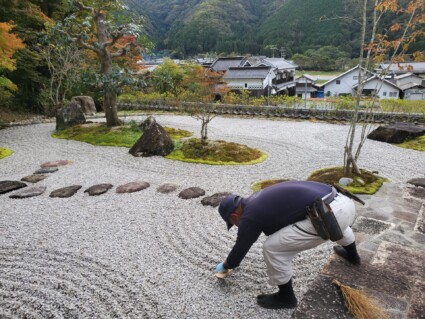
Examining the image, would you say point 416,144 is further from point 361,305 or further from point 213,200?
point 361,305

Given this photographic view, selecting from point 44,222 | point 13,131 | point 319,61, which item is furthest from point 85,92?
point 319,61

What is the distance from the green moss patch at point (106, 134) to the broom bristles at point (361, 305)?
318 inches

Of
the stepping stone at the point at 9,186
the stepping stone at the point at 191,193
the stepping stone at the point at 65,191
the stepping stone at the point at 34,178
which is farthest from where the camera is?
the stepping stone at the point at 34,178

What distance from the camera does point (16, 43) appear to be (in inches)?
403

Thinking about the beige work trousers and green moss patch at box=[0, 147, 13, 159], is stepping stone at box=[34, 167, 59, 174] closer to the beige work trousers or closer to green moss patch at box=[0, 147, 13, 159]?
green moss patch at box=[0, 147, 13, 159]

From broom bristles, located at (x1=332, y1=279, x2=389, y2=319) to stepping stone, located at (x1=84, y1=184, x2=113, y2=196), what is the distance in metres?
4.68

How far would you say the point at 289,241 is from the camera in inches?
98.4

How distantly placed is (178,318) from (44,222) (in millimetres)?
3136

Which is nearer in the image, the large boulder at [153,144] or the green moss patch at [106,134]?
the large boulder at [153,144]

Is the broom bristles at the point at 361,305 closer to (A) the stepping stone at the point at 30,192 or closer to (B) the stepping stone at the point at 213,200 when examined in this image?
(B) the stepping stone at the point at 213,200

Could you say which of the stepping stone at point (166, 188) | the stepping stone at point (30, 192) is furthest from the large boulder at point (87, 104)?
the stepping stone at point (166, 188)

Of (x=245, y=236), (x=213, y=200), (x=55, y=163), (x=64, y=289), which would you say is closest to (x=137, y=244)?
(x=64, y=289)

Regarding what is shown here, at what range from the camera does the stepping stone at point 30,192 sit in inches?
231

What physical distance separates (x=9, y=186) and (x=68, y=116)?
6.75 m
